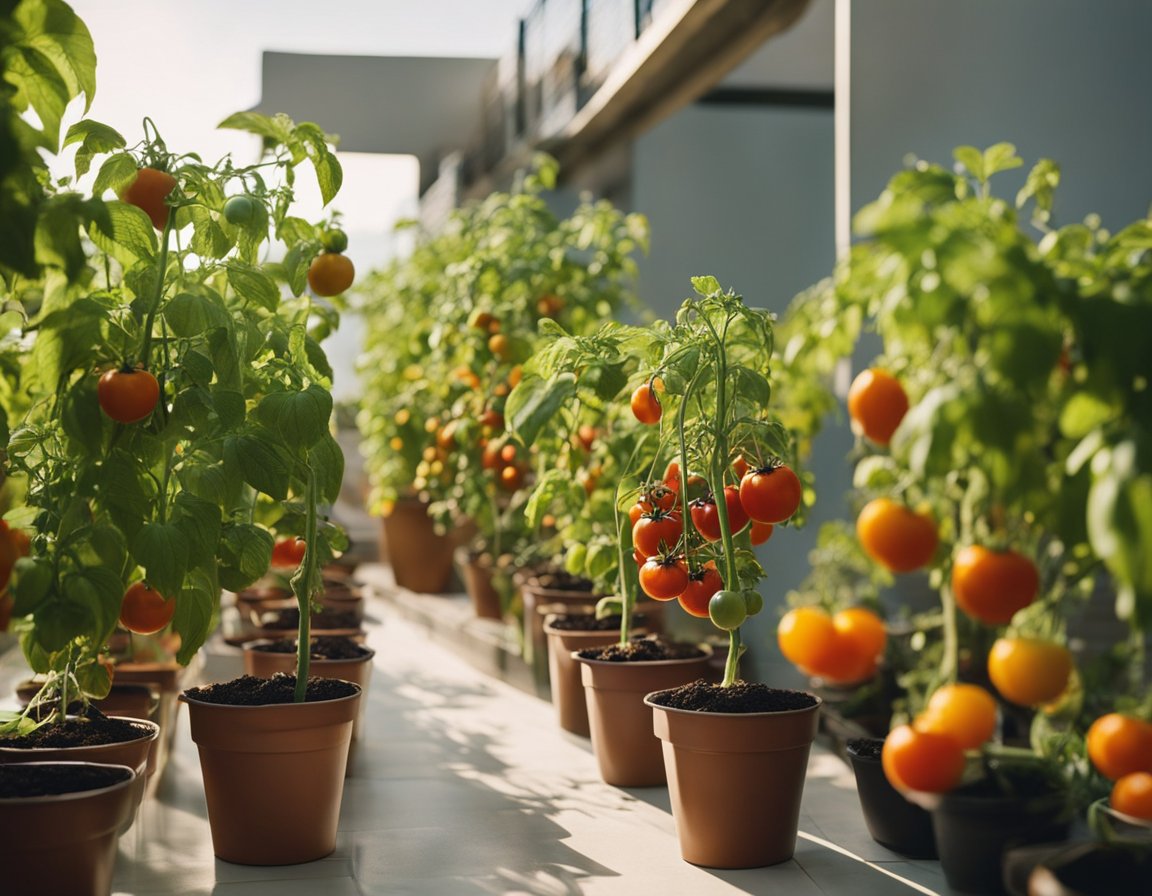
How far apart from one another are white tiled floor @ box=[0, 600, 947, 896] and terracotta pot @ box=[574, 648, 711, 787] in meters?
0.05

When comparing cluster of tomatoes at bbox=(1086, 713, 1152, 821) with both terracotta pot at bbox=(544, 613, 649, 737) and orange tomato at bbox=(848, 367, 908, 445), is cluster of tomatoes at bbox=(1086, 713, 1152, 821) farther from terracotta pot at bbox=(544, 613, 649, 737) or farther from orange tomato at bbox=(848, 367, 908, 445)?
terracotta pot at bbox=(544, 613, 649, 737)

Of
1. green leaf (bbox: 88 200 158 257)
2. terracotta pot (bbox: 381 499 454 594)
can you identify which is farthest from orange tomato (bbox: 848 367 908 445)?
terracotta pot (bbox: 381 499 454 594)

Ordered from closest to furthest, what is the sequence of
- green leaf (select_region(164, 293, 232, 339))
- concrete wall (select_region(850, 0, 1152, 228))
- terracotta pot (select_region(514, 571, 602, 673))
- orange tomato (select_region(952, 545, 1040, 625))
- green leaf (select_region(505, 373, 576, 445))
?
orange tomato (select_region(952, 545, 1040, 625)) → green leaf (select_region(164, 293, 232, 339)) → green leaf (select_region(505, 373, 576, 445)) → concrete wall (select_region(850, 0, 1152, 228)) → terracotta pot (select_region(514, 571, 602, 673))

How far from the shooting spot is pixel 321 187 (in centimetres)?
224

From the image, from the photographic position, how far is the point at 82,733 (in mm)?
2295

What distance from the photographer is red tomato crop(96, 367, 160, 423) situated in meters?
1.83

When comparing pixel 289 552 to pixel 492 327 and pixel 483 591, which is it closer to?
pixel 492 327

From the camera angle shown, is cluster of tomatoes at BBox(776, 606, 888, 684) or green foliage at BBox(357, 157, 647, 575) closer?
cluster of tomatoes at BBox(776, 606, 888, 684)

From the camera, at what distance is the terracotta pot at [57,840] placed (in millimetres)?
1844

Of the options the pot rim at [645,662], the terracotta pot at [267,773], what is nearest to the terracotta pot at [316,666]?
the pot rim at [645,662]

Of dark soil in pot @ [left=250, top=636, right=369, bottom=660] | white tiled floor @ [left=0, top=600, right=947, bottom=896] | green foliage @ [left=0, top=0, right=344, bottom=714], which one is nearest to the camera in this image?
green foliage @ [left=0, top=0, right=344, bottom=714]

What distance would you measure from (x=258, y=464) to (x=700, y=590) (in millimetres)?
828

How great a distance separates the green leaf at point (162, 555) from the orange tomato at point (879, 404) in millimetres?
1055

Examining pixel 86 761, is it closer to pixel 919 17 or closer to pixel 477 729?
pixel 477 729
